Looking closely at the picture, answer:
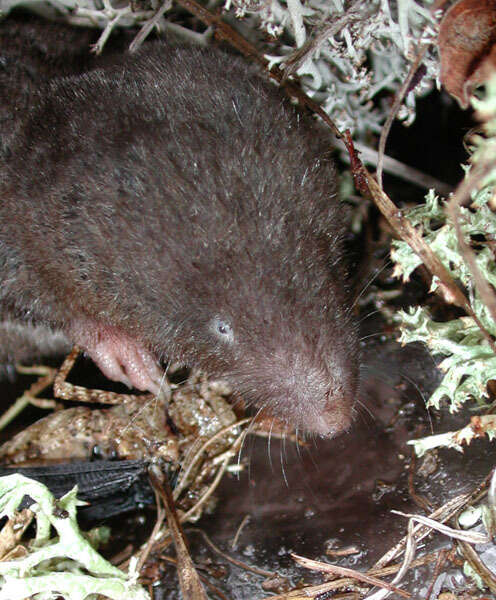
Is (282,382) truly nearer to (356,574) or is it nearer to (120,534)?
(356,574)

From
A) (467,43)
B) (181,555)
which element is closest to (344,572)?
(181,555)

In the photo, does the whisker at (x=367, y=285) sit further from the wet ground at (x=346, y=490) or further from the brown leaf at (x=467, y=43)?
the brown leaf at (x=467, y=43)

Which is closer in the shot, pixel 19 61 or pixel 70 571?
pixel 70 571

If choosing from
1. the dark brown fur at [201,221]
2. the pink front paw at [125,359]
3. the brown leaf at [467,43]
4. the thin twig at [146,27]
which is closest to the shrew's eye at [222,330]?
the dark brown fur at [201,221]

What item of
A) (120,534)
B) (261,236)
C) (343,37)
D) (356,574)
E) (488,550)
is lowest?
(120,534)

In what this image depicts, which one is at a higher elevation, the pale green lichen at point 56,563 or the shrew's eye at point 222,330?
the shrew's eye at point 222,330

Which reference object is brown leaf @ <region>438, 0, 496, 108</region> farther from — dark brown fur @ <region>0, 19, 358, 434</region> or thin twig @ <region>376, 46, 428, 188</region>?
dark brown fur @ <region>0, 19, 358, 434</region>

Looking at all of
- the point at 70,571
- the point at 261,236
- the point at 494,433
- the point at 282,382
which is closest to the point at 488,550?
the point at 494,433

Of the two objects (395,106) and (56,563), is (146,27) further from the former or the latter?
(56,563)
